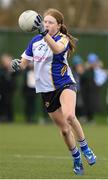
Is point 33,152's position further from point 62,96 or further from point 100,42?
point 100,42

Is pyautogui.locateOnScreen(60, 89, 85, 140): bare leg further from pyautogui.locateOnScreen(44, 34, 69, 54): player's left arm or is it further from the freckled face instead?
the freckled face

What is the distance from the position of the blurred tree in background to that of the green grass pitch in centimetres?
1799

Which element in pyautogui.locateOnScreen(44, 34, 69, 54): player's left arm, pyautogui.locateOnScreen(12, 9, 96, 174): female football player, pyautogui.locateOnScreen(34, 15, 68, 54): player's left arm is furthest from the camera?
pyautogui.locateOnScreen(12, 9, 96, 174): female football player

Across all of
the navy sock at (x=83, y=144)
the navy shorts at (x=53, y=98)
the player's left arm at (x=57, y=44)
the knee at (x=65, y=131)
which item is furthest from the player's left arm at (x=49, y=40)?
the navy sock at (x=83, y=144)

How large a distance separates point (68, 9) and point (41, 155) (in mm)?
26543

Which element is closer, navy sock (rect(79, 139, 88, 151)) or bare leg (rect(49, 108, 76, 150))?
Answer: navy sock (rect(79, 139, 88, 151))

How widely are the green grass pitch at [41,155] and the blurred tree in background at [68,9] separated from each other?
17992mm

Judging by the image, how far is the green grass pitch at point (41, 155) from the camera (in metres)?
11.8

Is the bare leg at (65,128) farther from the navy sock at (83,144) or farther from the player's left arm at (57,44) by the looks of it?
the player's left arm at (57,44)

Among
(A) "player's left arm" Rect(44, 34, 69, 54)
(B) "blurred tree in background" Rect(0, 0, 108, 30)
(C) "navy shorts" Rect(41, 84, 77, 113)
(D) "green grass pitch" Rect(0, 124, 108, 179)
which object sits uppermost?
(A) "player's left arm" Rect(44, 34, 69, 54)

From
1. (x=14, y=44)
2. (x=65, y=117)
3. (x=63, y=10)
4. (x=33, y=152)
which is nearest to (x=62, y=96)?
(x=65, y=117)

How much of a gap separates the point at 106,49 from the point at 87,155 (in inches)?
699

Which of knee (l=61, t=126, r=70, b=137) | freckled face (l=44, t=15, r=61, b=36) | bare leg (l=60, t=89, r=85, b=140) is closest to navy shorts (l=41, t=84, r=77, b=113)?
bare leg (l=60, t=89, r=85, b=140)

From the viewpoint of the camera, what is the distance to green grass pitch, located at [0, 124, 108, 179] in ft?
38.8
